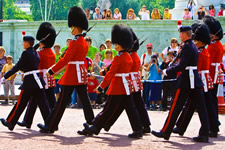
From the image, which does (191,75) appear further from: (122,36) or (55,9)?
(55,9)

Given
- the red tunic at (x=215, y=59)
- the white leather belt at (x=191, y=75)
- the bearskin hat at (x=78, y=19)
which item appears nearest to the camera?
the white leather belt at (x=191, y=75)

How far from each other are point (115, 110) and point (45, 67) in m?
1.54

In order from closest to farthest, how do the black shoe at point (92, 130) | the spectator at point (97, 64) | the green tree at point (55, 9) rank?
1. the black shoe at point (92, 130)
2. the spectator at point (97, 64)
3. the green tree at point (55, 9)

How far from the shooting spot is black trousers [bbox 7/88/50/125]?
9.86 metres

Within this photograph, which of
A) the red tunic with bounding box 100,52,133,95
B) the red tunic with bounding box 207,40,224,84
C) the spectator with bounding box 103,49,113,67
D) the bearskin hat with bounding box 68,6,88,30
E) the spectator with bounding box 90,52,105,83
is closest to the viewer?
the red tunic with bounding box 100,52,133,95

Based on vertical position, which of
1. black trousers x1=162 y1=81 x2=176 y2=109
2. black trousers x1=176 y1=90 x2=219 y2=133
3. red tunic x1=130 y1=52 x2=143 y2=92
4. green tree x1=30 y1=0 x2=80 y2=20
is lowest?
green tree x1=30 y1=0 x2=80 y2=20

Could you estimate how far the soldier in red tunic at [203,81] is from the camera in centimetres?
951

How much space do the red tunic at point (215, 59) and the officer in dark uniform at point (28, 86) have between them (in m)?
2.56

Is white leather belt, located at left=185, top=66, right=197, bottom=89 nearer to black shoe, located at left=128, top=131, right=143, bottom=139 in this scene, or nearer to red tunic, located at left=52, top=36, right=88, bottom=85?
black shoe, located at left=128, top=131, right=143, bottom=139

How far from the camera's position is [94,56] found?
14.8 metres

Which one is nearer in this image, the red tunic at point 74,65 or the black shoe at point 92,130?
the black shoe at point 92,130

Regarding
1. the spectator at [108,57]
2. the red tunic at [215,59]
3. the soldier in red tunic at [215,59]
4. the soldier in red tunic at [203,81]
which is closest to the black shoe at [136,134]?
the soldier in red tunic at [203,81]

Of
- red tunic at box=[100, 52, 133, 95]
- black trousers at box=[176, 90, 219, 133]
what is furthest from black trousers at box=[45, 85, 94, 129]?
black trousers at box=[176, 90, 219, 133]

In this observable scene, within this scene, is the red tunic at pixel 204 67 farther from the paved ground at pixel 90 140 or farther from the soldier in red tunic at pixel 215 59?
the paved ground at pixel 90 140
